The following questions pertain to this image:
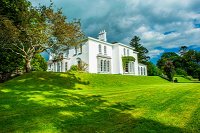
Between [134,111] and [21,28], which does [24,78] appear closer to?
[21,28]

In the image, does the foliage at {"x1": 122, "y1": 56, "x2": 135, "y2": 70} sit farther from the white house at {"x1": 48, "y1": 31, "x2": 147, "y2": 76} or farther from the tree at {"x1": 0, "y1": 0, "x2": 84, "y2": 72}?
the tree at {"x1": 0, "y1": 0, "x2": 84, "y2": 72}

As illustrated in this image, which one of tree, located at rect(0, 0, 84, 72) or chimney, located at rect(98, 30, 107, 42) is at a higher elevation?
chimney, located at rect(98, 30, 107, 42)

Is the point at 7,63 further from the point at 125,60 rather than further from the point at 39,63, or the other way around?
the point at 125,60

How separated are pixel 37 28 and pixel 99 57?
20545 millimetres

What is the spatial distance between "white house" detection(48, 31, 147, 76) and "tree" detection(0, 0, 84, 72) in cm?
1375

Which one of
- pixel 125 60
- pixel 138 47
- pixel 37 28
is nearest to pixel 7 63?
pixel 37 28

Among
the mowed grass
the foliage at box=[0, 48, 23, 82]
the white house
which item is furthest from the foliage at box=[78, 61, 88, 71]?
the mowed grass

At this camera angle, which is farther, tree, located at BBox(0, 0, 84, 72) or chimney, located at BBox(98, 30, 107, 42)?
chimney, located at BBox(98, 30, 107, 42)

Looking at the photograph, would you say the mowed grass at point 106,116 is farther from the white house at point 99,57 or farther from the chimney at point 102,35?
the chimney at point 102,35

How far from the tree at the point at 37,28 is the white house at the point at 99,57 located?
45.1 ft

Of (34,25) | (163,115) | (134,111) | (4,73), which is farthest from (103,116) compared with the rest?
(4,73)

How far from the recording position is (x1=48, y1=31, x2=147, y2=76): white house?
4384 centimetres

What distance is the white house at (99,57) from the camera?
144 feet

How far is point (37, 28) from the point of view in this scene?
26.0 metres
